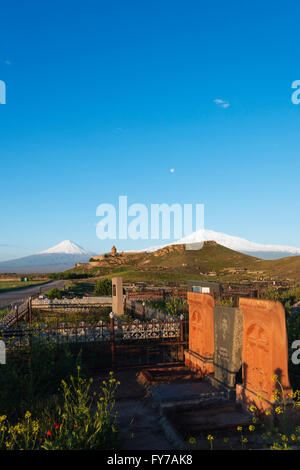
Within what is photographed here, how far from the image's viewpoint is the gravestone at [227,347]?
7105 millimetres

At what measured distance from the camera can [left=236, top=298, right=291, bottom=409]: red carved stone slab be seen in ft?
19.5

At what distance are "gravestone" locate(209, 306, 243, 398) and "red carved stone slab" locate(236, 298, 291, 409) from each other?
293 mm

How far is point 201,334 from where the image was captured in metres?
8.78

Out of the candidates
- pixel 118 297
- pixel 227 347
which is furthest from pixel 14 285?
pixel 227 347

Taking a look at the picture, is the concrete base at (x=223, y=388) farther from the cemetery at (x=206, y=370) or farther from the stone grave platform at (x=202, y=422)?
the stone grave platform at (x=202, y=422)

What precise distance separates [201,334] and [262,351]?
103 inches

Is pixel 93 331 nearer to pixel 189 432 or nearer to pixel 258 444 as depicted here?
pixel 189 432

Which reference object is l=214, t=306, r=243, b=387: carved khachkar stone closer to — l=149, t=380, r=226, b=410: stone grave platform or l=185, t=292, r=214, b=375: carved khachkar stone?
l=149, t=380, r=226, b=410: stone grave platform

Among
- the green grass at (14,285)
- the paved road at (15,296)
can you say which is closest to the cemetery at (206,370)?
the paved road at (15,296)

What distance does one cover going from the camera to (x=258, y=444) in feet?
17.3

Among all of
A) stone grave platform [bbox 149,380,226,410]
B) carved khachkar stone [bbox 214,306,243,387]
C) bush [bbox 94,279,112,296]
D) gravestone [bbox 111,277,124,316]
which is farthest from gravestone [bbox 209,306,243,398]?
bush [bbox 94,279,112,296]

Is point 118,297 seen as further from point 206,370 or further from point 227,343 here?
point 227,343
